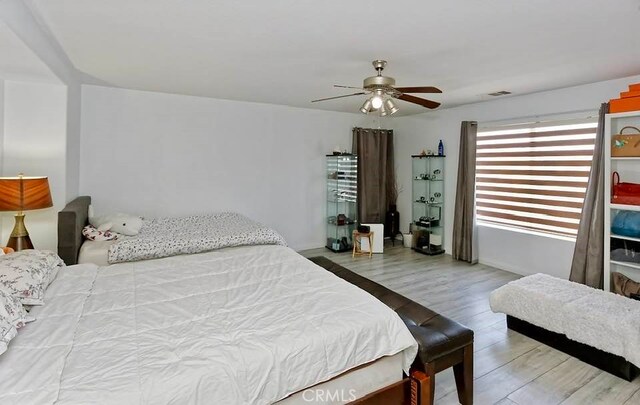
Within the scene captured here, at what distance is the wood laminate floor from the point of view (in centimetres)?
206

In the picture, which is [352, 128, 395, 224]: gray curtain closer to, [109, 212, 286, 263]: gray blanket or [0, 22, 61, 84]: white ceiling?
[109, 212, 286, 263]: gray blanket

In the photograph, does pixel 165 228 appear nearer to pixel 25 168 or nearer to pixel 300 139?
pixel 25 168

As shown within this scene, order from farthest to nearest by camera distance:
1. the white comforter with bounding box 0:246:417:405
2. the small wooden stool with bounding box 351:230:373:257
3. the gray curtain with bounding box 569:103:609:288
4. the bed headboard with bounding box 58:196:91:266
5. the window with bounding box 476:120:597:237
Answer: the small wooden stool with bounding box 351:230:373:257 < the window with bounding box 476:120:597:237 < the gray curtain with bounding box 569:103:609:288 < the bed headboard with bounding box 58:196:91:266 < the white comforter with bounding box 0:246:417:405

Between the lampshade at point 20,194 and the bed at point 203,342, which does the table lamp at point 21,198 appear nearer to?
the lampshade at point 20,194

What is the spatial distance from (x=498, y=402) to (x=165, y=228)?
3.45 m

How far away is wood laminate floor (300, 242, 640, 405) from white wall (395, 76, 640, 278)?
1.55ft

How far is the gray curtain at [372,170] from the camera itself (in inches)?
225

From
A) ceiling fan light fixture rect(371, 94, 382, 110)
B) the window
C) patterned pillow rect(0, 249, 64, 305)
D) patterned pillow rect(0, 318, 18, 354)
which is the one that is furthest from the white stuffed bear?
the window

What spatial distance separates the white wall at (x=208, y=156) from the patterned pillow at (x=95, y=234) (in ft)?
3.08

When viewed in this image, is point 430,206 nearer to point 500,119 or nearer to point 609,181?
point 500,119

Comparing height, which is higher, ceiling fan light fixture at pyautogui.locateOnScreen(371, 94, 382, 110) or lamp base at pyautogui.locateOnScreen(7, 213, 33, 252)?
ceiling fan light fixture at pyautogui.locateOnScreen(371, 94, 382, 110)

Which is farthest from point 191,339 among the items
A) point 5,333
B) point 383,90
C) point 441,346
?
point 383,90

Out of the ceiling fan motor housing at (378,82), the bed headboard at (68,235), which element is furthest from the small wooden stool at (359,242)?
the bed headboard at (68,235)

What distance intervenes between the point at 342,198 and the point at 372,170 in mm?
809
